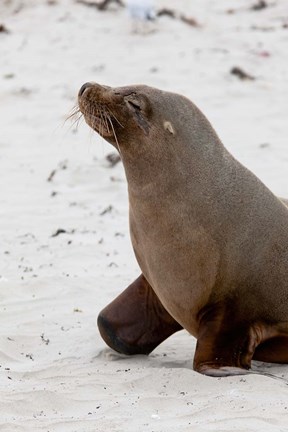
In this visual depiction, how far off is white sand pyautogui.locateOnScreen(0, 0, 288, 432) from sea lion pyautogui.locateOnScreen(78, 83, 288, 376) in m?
0.22

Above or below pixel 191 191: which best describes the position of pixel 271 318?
below

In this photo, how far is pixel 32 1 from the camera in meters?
14.6

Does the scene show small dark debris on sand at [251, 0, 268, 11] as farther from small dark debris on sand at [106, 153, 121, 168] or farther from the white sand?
small dark debris on sand at [106, 153, 121, 168]

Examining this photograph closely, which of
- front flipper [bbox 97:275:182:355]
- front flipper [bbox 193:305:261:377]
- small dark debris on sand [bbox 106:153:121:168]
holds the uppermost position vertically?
front flipper [bbox 193:305:261:377]

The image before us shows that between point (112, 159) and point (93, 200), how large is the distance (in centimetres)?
85

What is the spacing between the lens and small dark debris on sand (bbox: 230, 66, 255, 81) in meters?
11.3

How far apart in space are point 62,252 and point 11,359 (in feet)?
6.06

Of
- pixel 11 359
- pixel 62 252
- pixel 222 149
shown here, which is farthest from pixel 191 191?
pixel 62 252

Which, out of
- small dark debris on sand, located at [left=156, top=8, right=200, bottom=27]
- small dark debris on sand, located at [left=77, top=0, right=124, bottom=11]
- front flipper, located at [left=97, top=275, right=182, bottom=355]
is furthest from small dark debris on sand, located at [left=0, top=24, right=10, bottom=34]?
front flipper, located at [left=97, top=275, right=182, bottom=355]

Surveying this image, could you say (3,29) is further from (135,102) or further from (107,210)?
(135,102)

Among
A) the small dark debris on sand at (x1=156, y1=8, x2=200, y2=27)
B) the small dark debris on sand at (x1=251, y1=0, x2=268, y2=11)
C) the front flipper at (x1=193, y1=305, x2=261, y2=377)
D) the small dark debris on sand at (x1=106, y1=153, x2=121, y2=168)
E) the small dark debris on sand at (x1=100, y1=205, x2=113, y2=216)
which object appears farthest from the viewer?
the small dark debris on sand at (x1=251, y1=0, x2=268, y2=11)

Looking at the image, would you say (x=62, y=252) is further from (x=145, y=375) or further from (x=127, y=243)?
(x=145, y=375)

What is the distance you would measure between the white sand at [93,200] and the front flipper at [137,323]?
0.07m

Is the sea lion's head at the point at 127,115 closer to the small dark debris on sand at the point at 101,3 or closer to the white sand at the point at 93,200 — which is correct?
the white sand at the point at 93,200
